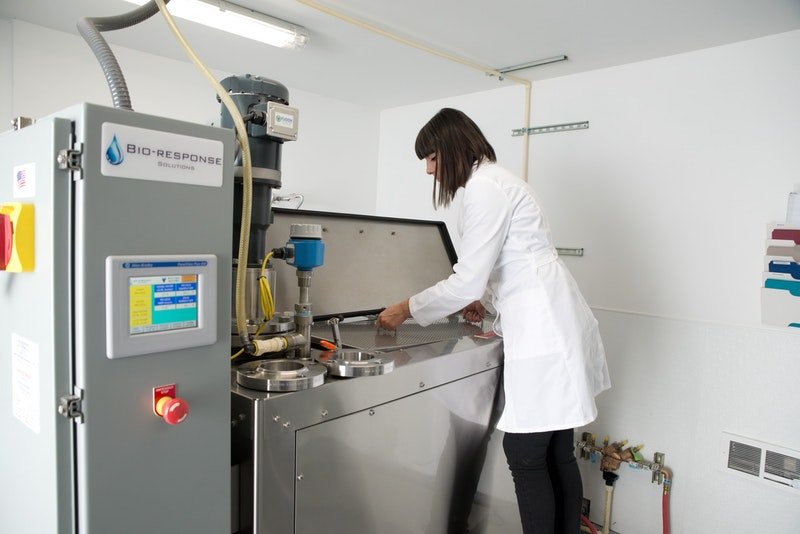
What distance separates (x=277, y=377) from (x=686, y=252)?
1737 mm

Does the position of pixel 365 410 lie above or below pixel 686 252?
below

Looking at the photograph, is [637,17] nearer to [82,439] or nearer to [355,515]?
[355,515]

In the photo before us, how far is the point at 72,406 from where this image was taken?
0.66 m

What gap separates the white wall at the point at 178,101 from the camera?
2145mm

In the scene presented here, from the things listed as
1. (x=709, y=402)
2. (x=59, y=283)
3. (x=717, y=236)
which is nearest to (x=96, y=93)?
(x=59, y=283)

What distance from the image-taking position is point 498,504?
5.11 feet

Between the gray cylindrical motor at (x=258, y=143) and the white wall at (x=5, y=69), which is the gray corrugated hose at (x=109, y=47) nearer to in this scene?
the gray cylindrical motor at (x=258, y=143)

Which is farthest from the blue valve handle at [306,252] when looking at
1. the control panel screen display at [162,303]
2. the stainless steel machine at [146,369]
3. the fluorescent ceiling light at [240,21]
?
the fluorescent ceiling light at [240,21]

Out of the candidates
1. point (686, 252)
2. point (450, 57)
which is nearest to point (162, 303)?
point (450, 57)

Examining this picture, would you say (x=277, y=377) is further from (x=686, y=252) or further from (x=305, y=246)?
(x=686, y=252)

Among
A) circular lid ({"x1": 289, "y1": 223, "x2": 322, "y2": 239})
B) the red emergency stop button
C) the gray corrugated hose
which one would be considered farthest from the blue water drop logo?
circular lid ({"x1": 289, "y1": 223, "x2": 322, "y2": 239})

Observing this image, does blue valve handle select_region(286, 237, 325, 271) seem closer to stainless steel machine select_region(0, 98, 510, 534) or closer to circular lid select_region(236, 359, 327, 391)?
stainless steel machine select_region(0, 98, 510, 534)

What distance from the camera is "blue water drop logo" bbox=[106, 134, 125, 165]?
65 centimetres

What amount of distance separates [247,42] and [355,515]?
200 cm
